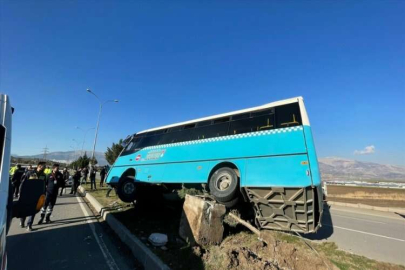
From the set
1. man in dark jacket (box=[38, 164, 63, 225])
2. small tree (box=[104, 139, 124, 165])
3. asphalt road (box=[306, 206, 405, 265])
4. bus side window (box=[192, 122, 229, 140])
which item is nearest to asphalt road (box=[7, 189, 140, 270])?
man in dark jacket (box=[38, 164, 63, 225])

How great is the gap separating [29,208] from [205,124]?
257 inches

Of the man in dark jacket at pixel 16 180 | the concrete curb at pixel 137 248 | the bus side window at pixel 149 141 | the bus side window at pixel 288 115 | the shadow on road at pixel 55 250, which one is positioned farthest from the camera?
the man in dark jacket at pixel 16 180

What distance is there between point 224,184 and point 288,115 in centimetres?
262

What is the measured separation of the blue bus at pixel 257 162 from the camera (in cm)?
562

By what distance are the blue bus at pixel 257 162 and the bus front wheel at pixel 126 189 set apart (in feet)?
3.16

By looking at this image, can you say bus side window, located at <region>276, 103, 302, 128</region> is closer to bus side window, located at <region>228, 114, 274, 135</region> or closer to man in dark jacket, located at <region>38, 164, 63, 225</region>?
bus side window, located at <region>228, 114, 274, 135</region>

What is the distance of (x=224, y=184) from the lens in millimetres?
6875

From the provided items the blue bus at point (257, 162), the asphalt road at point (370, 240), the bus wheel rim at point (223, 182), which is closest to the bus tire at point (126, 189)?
the blue bus at point (257, 162)

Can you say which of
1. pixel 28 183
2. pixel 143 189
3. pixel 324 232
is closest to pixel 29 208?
pixel 28 183

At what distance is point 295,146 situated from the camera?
229 inches

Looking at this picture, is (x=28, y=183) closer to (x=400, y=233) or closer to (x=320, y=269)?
(x=320, y=269)

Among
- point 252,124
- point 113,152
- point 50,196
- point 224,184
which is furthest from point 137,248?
point 113,152

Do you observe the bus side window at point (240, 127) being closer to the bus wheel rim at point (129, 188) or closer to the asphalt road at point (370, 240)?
the asphalt road at point (370, 240)

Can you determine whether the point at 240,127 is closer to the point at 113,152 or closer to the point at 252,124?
the point at 252,124
